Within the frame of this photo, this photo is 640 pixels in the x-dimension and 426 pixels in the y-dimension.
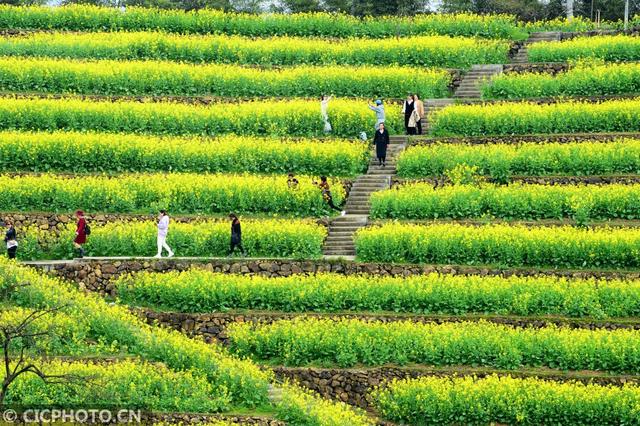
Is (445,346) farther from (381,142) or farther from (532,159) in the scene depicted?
(381,142)

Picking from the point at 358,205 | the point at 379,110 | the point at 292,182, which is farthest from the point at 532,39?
the point at 292,182

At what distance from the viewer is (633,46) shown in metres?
52.1

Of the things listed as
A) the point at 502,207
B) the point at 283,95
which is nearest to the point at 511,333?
the point at 502,207

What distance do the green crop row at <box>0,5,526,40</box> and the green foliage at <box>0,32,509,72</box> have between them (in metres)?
1.53

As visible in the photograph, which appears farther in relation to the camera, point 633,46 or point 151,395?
point 633,46

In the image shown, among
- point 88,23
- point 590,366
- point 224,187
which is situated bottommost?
point 590,366

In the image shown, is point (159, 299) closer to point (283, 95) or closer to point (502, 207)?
point (502, 207)

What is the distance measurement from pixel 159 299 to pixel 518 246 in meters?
9.10

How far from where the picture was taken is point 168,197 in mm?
44250

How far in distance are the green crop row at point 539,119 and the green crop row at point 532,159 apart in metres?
1.34

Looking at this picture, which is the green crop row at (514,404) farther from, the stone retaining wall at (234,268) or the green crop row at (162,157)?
the green crop row at (162,157)

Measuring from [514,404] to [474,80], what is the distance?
1886cm

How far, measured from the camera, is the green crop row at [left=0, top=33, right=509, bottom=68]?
177 ft

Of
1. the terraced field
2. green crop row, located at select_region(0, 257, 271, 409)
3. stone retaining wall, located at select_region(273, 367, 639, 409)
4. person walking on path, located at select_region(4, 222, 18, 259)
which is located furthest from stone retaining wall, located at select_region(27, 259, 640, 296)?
stone retaining wall, located at select_region(273, 367, 639, 409)
